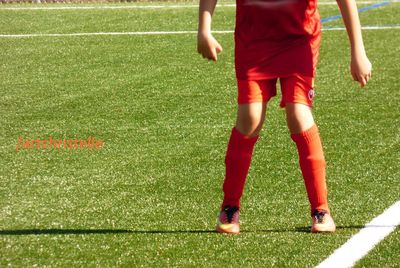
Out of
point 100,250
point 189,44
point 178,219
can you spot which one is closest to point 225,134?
point 178,219

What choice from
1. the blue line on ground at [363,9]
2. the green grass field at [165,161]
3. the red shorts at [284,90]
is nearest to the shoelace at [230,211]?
the green grass field at [165,161]

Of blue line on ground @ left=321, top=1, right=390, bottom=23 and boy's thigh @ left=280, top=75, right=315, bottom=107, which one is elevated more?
boy's thigh @ left=280, top=75, right=315, bottom=107

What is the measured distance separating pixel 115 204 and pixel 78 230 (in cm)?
56

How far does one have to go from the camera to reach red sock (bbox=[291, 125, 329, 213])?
500 cm

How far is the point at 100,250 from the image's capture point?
15.5 feet

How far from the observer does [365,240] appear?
4852 millimetres

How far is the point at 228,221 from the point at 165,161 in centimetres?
178

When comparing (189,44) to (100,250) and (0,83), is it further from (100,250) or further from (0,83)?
(100,250)

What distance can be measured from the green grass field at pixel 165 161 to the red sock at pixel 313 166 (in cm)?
17

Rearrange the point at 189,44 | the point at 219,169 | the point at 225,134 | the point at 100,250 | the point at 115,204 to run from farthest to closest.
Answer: the point at 189,44 < the point at 225,134 < the point at 219,169 < the point at 115,204 < the point at 100,250
